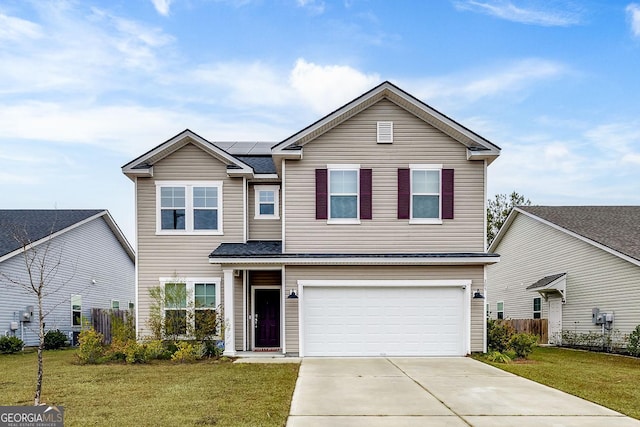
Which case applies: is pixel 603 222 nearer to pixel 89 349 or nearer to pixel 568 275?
pixel 568 275

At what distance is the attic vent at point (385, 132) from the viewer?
16.7m

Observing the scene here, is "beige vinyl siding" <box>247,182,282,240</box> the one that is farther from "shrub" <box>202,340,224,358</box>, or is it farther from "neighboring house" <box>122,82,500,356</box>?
"shrub" <box>202,340,224,358</box>

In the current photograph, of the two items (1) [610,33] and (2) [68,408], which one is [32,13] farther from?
(1) [610,33]

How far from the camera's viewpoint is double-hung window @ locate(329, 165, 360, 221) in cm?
1655

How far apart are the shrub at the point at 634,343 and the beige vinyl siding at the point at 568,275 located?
3.16 ft

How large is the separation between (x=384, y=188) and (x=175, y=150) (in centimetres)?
670

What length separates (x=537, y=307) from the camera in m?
24.7

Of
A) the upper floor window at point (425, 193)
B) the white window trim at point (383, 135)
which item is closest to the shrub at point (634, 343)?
the upper floor window at point (425, 193)

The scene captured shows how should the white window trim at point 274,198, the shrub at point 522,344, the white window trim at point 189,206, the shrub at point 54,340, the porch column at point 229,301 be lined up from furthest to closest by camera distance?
1. the shrub at point 54,340
2. the white window trim at point 274,198
3. the white window trim at point 189,206
4. the porch column at point 229,301
5. the shrub at point 522,344

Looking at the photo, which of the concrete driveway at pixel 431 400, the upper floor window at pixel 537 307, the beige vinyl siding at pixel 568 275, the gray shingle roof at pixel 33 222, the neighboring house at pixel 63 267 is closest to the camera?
the concrete driveway at pixel 431 400

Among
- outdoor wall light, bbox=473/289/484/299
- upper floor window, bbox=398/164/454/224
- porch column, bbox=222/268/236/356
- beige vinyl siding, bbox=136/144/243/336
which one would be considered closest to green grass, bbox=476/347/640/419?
outdoor wall light, bbox=473/289/484/299

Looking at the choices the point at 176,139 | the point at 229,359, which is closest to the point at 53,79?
the point at 176,139

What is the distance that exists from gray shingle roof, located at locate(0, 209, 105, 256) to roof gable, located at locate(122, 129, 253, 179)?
18.3 feet

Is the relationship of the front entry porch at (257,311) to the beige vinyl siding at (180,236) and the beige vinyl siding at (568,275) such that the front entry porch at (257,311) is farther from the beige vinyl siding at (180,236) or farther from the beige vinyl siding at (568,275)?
the beige vinyl siding at (568,275)
